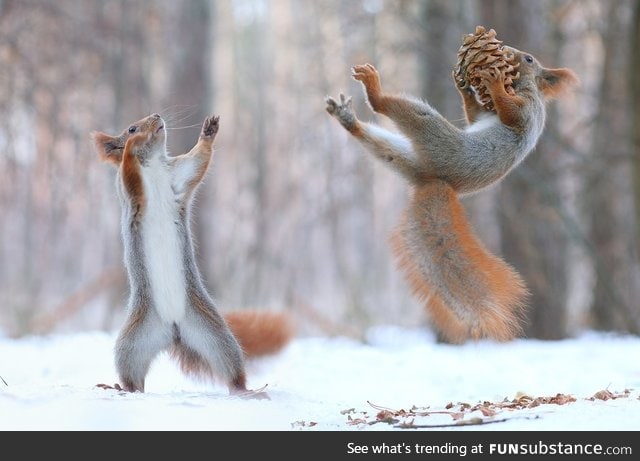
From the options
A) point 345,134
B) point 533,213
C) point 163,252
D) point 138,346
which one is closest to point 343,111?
point 163,252

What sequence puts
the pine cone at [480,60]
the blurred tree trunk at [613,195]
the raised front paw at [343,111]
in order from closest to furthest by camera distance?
the raised front paw at [343,111] → the pine cone at [480,60] → the blurred tree trunk at [613,195]

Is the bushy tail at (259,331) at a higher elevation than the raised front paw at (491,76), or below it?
below

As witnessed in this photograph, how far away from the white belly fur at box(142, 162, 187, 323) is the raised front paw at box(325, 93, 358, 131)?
1.14 meters

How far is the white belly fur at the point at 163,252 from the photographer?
5.10 meters

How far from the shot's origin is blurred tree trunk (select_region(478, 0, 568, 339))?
1033cm

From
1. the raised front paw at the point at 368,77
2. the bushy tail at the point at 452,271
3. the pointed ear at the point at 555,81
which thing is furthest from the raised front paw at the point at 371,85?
the pointed ear at the point at 555,81

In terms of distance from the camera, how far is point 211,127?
552 cm

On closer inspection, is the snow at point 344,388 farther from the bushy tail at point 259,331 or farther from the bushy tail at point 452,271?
the bushy tail at point 452,271

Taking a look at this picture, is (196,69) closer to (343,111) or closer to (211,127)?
(211,127)

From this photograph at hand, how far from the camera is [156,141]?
5.48 metres

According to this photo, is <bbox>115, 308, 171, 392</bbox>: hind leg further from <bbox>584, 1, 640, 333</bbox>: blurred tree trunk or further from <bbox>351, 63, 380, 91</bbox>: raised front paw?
<bbox>584, 1, 640, 333</bbox>: blurred tree trunk
